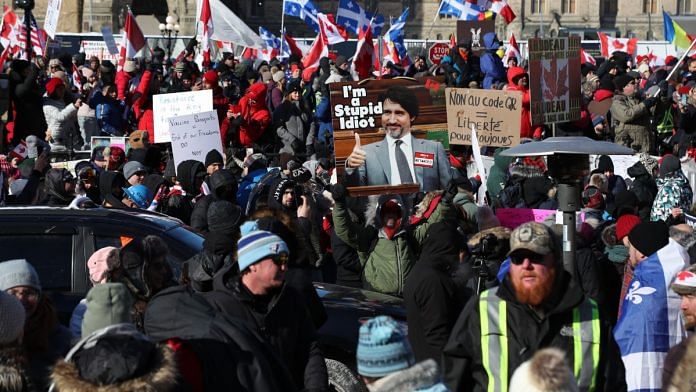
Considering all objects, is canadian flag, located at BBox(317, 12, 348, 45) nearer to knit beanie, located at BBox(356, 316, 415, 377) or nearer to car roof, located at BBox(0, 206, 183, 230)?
car roof, located at BBox(0, 206, 183, 230)

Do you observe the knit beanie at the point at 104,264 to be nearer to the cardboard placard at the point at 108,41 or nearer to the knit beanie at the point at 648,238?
the knit beanie at the point at 648,238

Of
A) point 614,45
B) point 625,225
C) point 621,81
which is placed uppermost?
point 614,45

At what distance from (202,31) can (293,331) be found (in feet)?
68.9

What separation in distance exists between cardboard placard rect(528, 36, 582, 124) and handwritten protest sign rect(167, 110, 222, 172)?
378 centimetres

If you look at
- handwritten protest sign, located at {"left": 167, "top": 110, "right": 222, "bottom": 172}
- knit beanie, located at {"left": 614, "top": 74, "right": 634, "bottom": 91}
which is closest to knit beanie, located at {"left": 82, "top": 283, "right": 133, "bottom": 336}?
handwritten protest sign, located at {"left": 167, "top": 110, "right": 222, "bottom": 172}

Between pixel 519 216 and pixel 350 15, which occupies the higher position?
pixel 350 15

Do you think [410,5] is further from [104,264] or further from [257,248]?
[257,248]

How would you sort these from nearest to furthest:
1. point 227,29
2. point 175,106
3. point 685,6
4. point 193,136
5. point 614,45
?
1. point 193,136
2. point 175,106
3. point 227,29
4. point 614,45
5. point 685,6

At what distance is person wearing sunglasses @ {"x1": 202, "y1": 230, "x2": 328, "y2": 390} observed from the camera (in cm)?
545

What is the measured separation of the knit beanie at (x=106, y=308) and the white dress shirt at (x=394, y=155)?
19.6 feet

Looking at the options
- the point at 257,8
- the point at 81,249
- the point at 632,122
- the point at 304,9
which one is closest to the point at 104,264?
the point at 81,249

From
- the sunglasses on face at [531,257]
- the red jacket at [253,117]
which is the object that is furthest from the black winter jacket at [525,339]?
the red jacket at [253,117]

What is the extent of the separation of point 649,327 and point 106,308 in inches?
106

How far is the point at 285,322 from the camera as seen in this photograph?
224 inches
